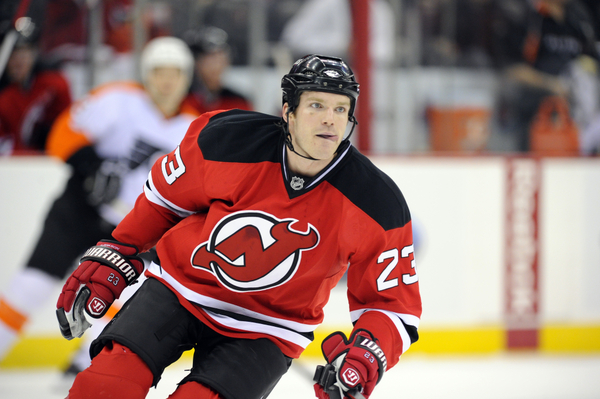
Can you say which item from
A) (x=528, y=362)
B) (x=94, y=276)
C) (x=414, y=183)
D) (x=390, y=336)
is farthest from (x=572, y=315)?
(x=94, y=276)

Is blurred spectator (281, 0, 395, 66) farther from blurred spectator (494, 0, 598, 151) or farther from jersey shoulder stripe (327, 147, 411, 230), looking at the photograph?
jersey shoulder stripe (327, 147, 411, 230)

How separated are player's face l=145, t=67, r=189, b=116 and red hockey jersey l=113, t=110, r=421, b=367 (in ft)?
4.64

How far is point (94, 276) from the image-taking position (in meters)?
1.62

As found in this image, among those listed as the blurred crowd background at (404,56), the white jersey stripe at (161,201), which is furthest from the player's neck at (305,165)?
the blurred crowd background at (404,56)

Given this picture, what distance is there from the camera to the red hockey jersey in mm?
1573

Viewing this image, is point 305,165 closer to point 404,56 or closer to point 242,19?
point 242,19

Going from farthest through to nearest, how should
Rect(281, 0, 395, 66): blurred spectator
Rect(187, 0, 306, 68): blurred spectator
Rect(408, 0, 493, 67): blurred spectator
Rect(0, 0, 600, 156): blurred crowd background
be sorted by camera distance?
Rect(408, 0, 493, 67): blurred spectator
Rect(281, 0, 395, 66): blurred spectator
Rect(187, 0, 306, 68): blurred spectator
Rect(0, 0, 600, 156): blurred crowd background

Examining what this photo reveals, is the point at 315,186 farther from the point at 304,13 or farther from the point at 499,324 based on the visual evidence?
the point at 304,13

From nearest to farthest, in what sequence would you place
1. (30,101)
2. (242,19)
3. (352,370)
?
(352,370)
(30,101)
(242,19)

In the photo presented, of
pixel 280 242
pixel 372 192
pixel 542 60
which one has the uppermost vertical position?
pixel 542 60

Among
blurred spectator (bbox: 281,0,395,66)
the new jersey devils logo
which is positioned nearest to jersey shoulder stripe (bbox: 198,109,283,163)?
the new jersey devils logo

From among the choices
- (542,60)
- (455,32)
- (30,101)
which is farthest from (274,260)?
(542,60)

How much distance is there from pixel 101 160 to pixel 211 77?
3.35 ft

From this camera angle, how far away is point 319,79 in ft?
5.11
